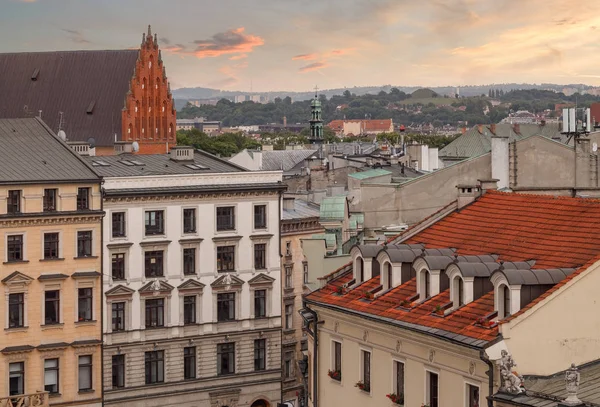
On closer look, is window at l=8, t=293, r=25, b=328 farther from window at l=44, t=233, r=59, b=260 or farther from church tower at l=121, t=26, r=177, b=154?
church tower at l=121, t=26, r=177, b=154

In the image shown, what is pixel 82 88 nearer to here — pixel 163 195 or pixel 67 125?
pixel 67 125

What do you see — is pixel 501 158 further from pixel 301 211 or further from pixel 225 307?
pixel 301 211

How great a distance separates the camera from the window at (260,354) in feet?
284

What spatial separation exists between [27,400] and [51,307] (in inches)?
203

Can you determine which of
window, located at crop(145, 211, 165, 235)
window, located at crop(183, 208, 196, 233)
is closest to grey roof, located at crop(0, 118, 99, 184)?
window, located at crop(145, 211, 165, 235)

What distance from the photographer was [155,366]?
83.0 metres

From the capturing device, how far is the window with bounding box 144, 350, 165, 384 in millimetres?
82688

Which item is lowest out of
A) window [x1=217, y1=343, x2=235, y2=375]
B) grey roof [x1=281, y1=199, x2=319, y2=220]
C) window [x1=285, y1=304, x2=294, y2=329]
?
window [x1=217, y1=343, x2=235, y2=375]

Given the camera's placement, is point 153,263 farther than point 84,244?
Yes

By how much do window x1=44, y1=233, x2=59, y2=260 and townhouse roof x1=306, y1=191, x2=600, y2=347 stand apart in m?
34.5

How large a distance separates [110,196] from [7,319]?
28.4 feet

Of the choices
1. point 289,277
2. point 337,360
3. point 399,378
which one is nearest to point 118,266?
point 289,277

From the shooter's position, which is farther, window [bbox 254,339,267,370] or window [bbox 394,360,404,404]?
window [bbox 254,339,267,370]

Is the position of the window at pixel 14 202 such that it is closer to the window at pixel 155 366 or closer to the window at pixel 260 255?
the window at pixel 155 366
